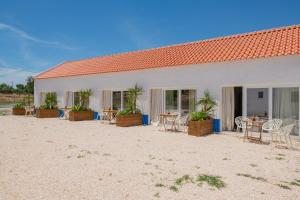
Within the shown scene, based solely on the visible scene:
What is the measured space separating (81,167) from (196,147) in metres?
4.46

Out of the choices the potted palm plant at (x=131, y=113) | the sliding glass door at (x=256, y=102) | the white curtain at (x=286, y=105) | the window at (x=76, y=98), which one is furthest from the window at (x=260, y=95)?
the window at (x=76, y=98)

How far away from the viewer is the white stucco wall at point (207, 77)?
10.8 m

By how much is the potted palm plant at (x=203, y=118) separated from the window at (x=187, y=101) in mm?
744

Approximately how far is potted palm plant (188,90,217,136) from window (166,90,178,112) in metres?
1.90

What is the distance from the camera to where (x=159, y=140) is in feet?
34.5

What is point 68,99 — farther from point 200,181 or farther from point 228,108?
point 200,181

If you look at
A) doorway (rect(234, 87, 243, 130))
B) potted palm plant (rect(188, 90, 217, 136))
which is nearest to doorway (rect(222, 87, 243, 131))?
doorway (rect(234, 87, 243, 130))

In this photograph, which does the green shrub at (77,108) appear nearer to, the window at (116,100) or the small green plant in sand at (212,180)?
the window at (116,100)

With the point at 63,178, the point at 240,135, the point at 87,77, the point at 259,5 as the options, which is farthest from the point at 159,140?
the point at 87,77

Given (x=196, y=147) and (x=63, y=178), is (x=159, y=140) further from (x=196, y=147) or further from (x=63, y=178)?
(x=63, y=178)

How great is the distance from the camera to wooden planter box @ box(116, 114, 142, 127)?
49.5ft

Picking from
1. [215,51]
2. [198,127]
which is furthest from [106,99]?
[198,127]

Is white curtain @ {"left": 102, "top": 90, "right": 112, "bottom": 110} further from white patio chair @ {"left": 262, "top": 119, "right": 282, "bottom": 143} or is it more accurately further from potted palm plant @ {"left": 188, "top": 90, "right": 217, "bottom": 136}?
white patio chair @ {"left": 262, "top": 119, "right": 282, "bottom": 143}

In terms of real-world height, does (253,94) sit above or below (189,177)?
above
